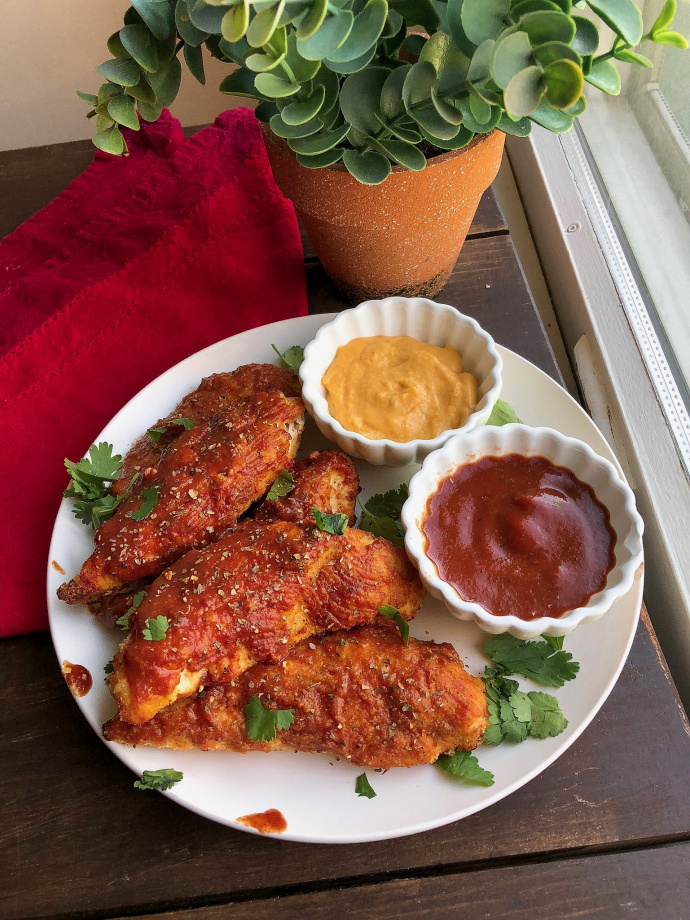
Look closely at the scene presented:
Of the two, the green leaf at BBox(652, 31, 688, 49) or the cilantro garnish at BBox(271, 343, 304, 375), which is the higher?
the green leaf at BBox(652, 31, 688, 49)

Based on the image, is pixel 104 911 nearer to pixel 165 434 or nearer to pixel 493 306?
pixel 165 434

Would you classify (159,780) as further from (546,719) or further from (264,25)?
(264,25)

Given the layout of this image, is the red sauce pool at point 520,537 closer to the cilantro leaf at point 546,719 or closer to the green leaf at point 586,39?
the cilantro leaf at point 546,719

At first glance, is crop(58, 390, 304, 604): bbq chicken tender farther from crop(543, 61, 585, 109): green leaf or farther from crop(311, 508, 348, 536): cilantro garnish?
crop(543, 61, 585, 109): green leaf

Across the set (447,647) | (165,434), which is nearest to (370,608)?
(447,647)

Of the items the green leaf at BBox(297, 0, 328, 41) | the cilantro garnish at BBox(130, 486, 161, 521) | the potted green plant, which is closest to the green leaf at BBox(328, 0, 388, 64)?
the potted green plant

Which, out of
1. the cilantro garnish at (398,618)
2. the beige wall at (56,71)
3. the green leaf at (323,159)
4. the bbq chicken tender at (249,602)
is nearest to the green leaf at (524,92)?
the green leaf at (323,159)
